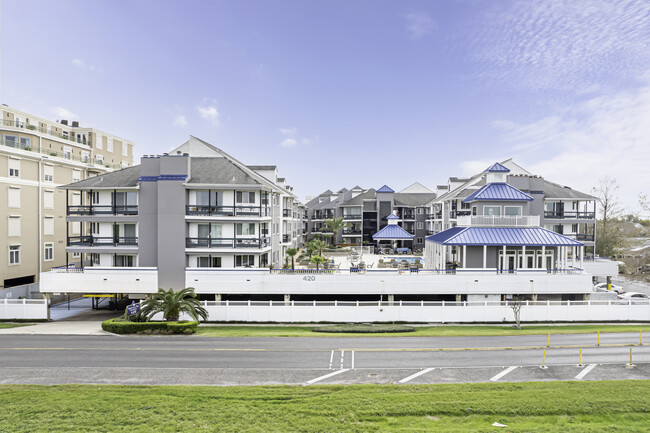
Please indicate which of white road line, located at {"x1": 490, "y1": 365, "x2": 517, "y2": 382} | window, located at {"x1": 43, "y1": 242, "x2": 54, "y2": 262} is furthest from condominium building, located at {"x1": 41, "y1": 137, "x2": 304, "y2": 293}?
white road line, located at {"x1": 490, "y1": 365, "x2": 517, "y2": 382}

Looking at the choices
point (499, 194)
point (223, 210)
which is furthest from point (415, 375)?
point (499, 194)

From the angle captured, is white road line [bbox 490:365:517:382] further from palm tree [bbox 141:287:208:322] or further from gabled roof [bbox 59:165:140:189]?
gabled roof [bbox 59:165:140:189]

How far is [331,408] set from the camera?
1438 centimetres

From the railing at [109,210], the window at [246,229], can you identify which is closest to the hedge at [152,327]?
the window at [246,229]

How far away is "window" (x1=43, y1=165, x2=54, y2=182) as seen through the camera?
144 ft

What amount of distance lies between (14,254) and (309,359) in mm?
38910

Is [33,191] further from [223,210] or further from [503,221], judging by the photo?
[503,221]

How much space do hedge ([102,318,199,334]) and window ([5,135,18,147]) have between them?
2904 cm

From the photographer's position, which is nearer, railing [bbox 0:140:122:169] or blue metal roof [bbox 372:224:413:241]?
railing [bbox 0:140:122:169]

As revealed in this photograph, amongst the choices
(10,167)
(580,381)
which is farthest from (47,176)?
(580,381)

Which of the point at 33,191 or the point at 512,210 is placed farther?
the point at 33,191

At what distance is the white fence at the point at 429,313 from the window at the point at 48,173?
1162 inches

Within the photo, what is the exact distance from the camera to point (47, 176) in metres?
44.1

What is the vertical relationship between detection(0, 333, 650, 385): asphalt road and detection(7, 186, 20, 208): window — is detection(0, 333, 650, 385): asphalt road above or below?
below
